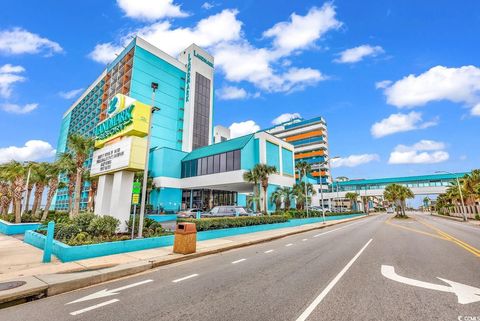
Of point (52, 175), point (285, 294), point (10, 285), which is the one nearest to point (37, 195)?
point (52, 175)

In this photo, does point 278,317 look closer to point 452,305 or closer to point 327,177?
point 452,305

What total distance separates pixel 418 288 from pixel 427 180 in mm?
82531

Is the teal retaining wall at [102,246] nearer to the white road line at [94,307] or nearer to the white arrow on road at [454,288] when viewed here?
the white road line at [94,307]

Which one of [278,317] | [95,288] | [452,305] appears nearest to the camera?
[278,317]

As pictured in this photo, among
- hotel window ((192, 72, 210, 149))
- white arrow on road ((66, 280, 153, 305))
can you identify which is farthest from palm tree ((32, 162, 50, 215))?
hotel window ((192, 72, 210, 149))

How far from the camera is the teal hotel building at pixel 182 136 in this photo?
1467 inches

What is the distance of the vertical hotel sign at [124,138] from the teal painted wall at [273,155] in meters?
26.7

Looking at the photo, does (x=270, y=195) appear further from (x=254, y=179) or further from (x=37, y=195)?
(x=37, y=195)

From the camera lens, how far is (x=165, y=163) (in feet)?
134

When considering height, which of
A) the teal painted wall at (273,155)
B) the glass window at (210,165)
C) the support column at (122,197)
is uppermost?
the teal painted wall at (273,155)

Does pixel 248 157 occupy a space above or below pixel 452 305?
above

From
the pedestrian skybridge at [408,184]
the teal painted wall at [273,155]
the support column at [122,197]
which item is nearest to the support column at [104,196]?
the support column at [122,197]

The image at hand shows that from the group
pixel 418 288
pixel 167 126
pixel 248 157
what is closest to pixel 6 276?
pixel 418 288

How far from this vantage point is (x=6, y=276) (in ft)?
20.9
